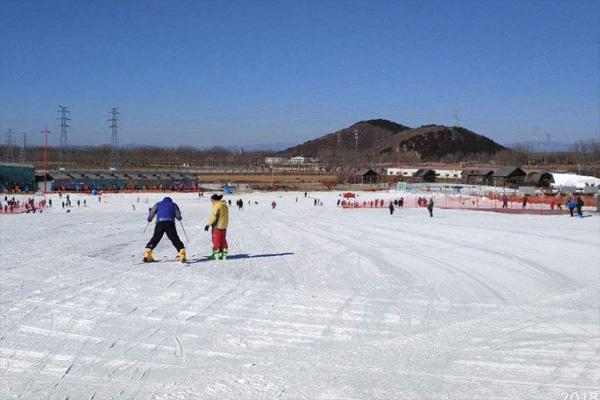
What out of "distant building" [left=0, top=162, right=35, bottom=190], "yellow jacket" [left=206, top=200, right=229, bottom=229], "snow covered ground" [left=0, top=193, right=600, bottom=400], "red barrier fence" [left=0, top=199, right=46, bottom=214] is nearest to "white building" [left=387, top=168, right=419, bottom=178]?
"distant building" [left=0, top=162, right=35, bottom=190]

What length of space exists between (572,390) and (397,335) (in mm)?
1955

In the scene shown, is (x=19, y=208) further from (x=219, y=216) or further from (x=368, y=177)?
(x=368, y=177)

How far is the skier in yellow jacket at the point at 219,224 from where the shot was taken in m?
10.9

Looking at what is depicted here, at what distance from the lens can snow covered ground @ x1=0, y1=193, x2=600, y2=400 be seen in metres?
4.86

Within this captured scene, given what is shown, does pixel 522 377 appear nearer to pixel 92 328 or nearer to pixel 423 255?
pixel 92 328

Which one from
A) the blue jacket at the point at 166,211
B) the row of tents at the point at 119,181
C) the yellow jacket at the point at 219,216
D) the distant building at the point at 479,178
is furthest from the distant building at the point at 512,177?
the blue jacket at the point at 166,211

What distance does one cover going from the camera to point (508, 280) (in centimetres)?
992

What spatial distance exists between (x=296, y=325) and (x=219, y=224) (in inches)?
187

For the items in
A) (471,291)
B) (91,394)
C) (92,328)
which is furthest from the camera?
(471,291)

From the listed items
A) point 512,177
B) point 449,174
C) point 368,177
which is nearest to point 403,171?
point 449,174

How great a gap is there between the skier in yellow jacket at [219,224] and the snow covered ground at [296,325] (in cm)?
41

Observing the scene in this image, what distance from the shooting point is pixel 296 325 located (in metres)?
6.62

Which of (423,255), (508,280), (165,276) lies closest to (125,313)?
(165,276)

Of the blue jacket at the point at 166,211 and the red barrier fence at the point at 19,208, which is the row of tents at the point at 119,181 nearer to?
the red barrier fence at the point at 19,208
